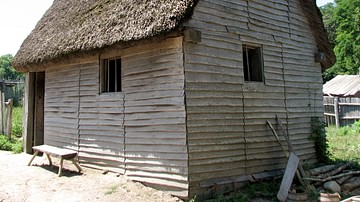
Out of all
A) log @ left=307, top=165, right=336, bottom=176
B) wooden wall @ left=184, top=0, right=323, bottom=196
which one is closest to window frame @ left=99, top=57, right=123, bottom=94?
wooden wall @ left=184, top=0, right=323, bottom=196

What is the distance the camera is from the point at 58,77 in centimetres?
983

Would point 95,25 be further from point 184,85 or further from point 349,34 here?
point 349,34

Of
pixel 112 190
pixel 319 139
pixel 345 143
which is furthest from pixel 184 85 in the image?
pixel 345 143

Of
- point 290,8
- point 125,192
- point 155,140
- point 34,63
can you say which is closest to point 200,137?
point 155,140

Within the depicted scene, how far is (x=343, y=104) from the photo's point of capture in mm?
16859

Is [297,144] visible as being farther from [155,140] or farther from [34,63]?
[34,63]

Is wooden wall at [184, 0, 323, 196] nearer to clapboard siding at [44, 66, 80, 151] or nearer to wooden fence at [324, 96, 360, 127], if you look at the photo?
clapboard siding at [44, 66, 80, 151]

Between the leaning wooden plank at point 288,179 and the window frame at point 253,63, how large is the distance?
2.11 metres

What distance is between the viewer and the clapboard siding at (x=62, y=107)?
906 centimetres

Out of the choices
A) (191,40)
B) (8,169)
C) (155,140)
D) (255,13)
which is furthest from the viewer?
(8,169)

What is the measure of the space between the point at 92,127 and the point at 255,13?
5.13m

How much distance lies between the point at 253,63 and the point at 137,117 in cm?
330

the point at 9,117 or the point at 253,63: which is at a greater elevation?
the point at 253,63

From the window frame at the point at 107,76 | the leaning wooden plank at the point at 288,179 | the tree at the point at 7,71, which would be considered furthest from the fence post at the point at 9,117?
the tree at the point at 7,71
